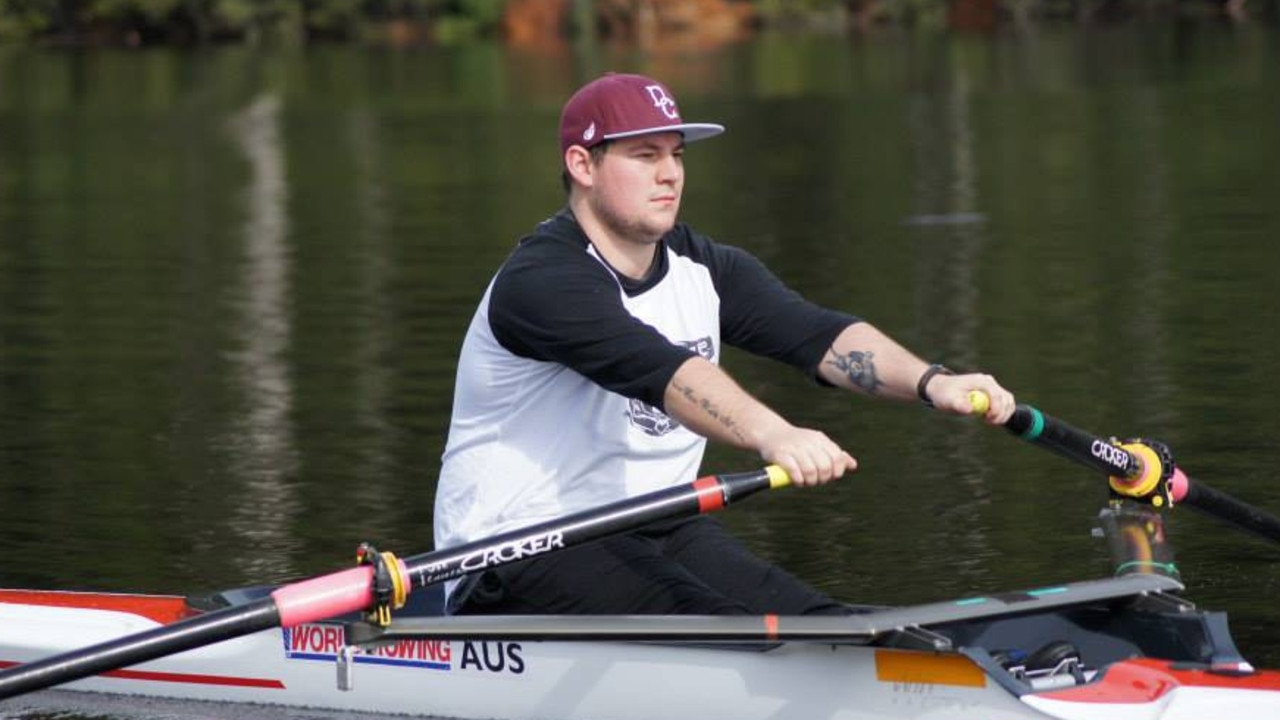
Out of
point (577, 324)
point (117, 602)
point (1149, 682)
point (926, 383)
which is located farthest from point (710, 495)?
point (117, 602)

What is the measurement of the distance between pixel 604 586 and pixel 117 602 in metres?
1.82

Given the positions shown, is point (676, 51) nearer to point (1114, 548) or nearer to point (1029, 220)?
point (1029, 220)

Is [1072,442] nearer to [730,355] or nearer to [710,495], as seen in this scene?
[710,495]

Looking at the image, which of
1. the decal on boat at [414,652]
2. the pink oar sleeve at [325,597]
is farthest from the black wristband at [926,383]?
the pink oar sleeve at [325,597]

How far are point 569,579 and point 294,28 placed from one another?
97544mm

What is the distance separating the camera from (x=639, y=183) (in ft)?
23.0

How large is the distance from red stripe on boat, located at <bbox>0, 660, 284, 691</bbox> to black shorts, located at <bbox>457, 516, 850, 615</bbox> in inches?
29.1

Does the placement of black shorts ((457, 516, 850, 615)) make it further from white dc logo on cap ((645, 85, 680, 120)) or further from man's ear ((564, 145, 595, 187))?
white dc logo on cap ((645, 85, 680, 120))

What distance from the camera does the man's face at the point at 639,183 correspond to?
7000mm

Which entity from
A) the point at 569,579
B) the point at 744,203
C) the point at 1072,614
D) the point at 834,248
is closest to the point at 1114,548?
the point at 1072,614

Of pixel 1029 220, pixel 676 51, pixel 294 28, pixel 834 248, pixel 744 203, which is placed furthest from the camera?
pixel 294 28

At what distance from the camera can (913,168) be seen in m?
29.4

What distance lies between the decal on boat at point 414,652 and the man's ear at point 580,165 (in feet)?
4.47

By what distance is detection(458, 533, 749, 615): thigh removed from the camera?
23.0 ft
